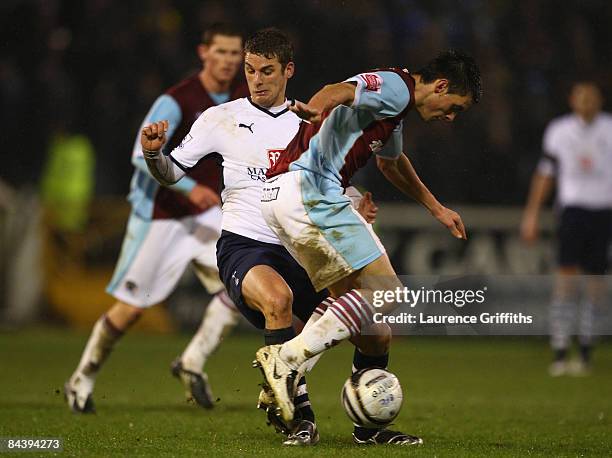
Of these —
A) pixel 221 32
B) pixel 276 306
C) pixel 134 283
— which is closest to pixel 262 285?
pixel 276 306

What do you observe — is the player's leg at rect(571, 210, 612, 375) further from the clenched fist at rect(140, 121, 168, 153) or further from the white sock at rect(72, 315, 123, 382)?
the clenched fist at rect(140, 121, 168, 153)

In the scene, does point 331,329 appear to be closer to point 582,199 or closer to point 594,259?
point 582,199

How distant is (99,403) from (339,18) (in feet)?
22.1

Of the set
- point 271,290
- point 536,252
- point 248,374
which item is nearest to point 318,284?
point 271,290

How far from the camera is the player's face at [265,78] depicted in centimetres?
612

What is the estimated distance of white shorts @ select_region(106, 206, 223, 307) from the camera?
8070mm

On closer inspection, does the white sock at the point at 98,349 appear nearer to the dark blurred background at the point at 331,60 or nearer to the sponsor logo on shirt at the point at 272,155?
the sponsor logo on shirt at the point at 272,155

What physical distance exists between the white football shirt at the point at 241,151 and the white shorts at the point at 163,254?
1823mm

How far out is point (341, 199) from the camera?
5.71 metres

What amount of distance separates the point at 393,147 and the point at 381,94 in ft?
2.32

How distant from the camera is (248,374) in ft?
32.8

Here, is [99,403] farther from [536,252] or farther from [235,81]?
[536,252]

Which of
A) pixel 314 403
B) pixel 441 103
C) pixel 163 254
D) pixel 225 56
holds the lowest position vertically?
pixel 314 403

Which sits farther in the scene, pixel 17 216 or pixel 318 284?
pixel 17 216
